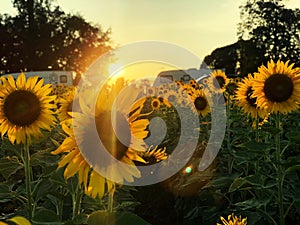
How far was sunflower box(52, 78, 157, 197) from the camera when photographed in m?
1.68

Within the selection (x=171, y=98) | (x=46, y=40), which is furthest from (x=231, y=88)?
(x=46, y=40)

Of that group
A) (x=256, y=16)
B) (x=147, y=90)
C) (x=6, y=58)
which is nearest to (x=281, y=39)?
(x=256, y=16)

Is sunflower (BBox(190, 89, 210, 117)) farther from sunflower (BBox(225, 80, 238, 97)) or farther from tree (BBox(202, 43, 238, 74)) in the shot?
tree (BBox(202, 43, 238, 74))

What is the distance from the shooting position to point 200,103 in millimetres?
6230

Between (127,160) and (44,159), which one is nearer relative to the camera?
(127,160)

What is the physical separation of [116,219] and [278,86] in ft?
7.72

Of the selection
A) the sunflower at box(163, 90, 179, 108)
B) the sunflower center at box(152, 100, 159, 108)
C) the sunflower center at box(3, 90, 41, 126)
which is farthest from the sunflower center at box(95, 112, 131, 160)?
the sunflower at box(163, 90, 179, 108)

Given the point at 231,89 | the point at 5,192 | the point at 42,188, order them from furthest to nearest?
the point at 231,89 → the point at 5,192 → the point at 42,188

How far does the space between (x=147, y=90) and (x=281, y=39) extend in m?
35.1

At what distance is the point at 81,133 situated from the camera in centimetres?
170

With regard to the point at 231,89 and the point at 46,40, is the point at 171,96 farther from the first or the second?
the point at 46,40

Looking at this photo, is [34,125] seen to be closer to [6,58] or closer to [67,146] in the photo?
[67,146]

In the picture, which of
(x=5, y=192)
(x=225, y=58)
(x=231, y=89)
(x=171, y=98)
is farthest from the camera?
(x=225, y=58)

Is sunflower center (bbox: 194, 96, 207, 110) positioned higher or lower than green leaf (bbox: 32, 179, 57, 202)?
higher
